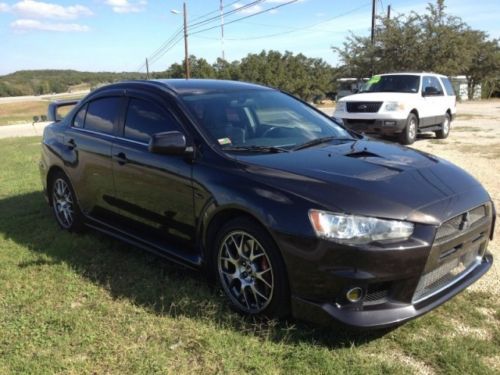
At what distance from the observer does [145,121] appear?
4.34 metres

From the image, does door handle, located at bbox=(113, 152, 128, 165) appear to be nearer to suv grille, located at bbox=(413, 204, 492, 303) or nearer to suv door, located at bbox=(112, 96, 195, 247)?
suv door, located at bbox=(112, 96, 195, 247)

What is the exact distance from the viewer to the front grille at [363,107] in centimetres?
1194

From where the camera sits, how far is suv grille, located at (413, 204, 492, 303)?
9.81 feet

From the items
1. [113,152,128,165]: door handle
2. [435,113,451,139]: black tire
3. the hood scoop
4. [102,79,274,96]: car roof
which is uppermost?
[102,79,274,96]: car roof

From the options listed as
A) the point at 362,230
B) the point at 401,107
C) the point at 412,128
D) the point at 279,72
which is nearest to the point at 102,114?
the point at 362,230

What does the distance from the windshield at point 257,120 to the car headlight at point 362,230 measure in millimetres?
1139

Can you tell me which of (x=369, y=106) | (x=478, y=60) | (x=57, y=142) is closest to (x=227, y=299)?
(x=57, y=142)

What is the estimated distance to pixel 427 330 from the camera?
329cm

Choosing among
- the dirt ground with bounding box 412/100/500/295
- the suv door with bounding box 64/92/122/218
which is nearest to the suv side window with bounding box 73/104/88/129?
the suv door with bounding box 64/92/122/218

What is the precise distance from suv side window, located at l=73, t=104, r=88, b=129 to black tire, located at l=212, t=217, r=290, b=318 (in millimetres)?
2526

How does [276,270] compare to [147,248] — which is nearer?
[276,270]

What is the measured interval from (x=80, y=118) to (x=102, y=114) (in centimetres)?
52

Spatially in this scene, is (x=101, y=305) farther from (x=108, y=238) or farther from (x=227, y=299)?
(x=108, y=238)

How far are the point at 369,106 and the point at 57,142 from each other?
8.34 m
